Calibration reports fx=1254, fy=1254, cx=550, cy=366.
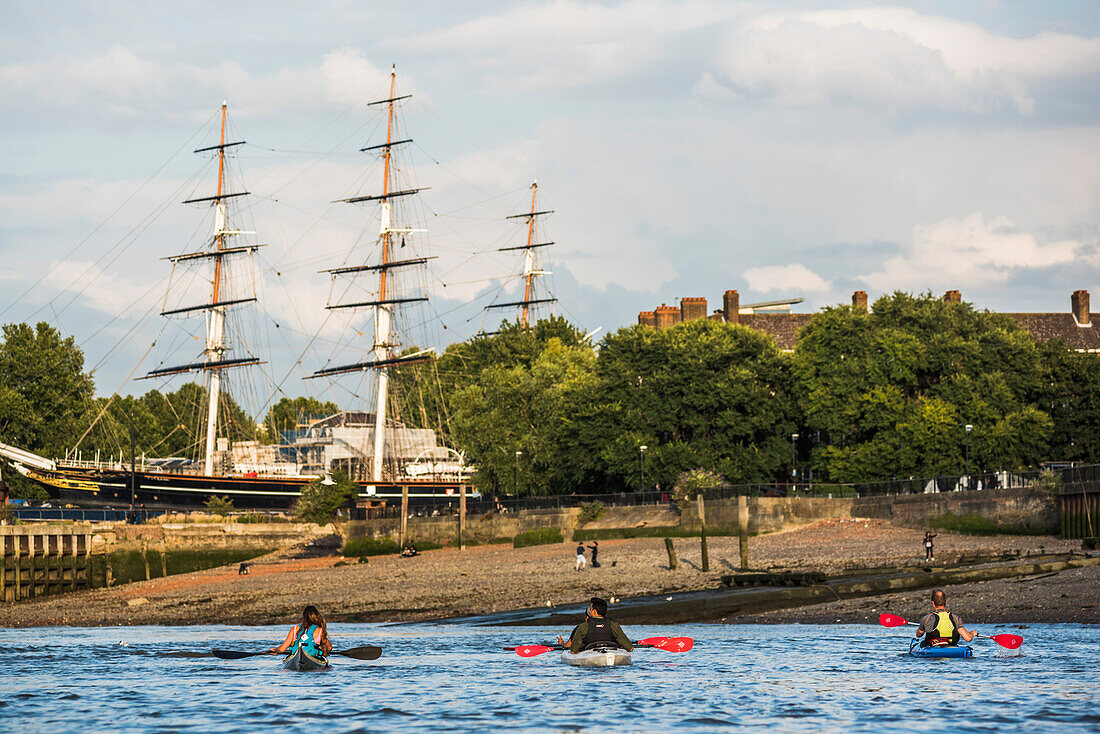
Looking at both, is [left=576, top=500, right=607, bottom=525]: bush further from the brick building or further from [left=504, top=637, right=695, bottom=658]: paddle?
[left=504, top=637, right=695, bottom=658]: paddle

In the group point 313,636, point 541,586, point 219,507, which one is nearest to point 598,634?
point 313,636

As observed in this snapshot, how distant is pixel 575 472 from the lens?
8344 cm

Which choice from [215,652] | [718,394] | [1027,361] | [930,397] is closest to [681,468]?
[718,394]

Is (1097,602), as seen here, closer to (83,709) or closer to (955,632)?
(955,632)

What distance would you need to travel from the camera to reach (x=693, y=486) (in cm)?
6969

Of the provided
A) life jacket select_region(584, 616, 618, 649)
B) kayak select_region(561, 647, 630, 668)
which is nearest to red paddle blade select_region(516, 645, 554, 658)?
kayak select_region(561, 647, 630, 668)

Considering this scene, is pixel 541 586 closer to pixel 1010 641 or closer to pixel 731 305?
pixel 1010 641

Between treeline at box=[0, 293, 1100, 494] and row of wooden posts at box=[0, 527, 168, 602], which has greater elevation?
treeline at box=[0, 293, 1100, 494]

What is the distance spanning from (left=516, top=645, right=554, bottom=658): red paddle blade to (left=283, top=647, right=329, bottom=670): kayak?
4.12 m

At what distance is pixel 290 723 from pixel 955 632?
13165 mm

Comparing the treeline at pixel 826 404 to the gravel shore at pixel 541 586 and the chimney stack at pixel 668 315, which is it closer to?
the gravel shore at pixel 541 586

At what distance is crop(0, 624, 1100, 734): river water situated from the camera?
19719 millimetres

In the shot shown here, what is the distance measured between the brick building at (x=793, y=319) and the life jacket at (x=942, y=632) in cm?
7732

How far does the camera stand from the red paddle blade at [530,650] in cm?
2708
